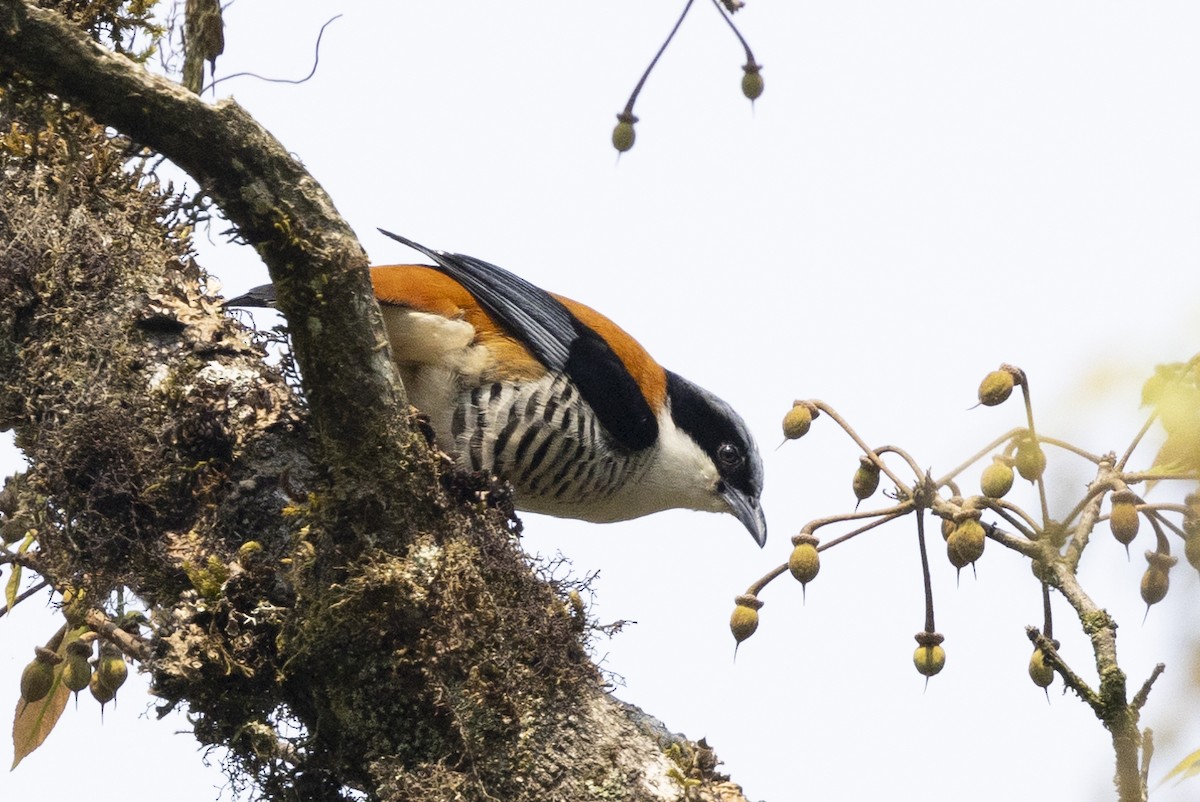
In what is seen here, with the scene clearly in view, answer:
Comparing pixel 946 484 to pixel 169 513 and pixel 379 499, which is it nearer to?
pixel 379 499

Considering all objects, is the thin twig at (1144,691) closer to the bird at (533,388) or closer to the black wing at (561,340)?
the bird at (533,388)

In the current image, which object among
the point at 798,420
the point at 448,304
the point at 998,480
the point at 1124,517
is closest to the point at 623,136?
the point at 448,304

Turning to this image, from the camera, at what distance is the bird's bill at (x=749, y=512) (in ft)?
17.6

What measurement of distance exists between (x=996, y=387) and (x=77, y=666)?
7.53 ft

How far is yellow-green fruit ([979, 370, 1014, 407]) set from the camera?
289 cm

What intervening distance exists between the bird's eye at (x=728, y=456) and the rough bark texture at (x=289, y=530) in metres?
2.14

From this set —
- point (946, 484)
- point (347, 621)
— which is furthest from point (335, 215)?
point (946, 484)

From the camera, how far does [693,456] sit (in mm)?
5336

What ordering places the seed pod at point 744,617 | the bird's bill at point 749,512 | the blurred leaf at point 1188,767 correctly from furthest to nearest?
1. the bird's bill at point 749,512
2. the seed pod at point 744,617
3. the blurred leaf at point 1188,767

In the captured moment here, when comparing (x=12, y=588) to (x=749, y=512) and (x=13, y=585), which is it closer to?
(x=13, y=585)

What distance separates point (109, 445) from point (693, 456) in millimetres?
2540

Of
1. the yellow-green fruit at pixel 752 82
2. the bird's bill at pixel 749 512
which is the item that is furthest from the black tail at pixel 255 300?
the bird's bill at pixel 749 512

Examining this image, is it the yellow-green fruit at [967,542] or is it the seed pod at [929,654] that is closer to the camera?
the yellow-green fruit at [967,542]

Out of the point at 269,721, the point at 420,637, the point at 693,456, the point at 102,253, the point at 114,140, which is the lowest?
the point at 269,721
